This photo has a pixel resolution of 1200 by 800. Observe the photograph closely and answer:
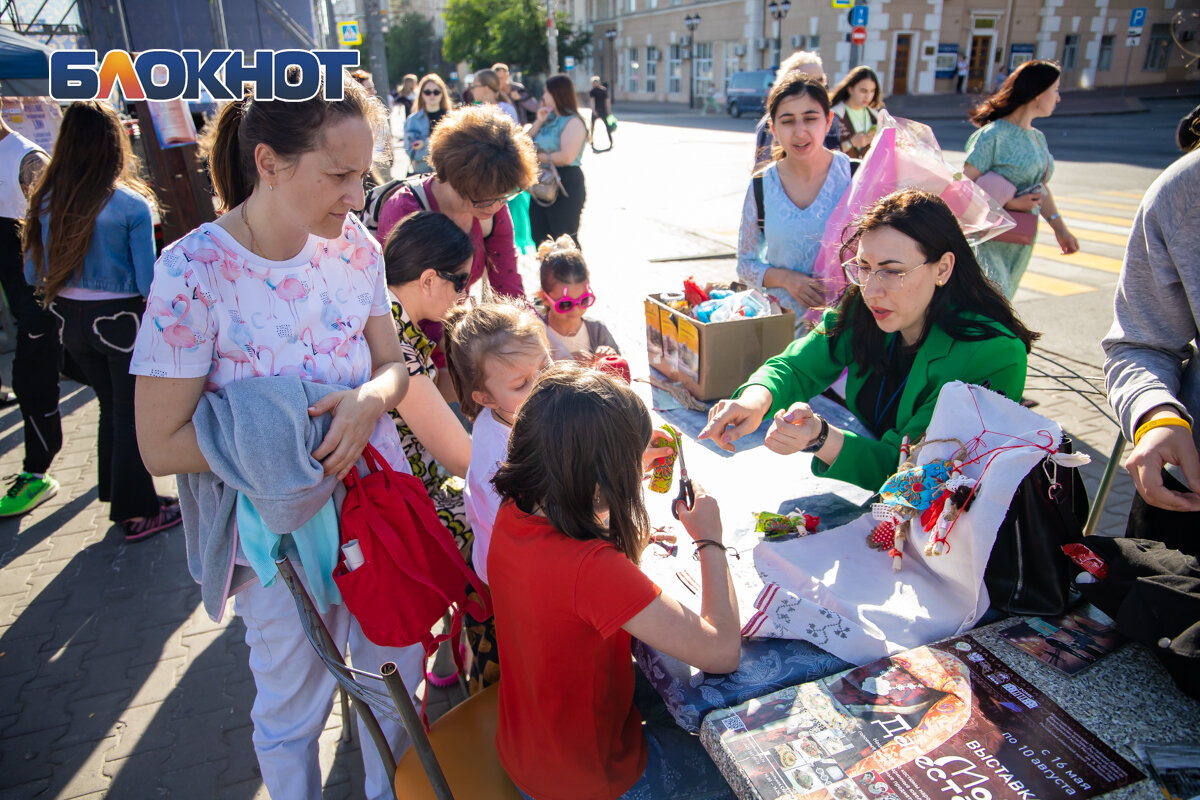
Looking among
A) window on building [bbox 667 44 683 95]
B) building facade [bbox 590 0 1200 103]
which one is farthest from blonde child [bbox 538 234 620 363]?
window on building [bbox 667 44 683 95]

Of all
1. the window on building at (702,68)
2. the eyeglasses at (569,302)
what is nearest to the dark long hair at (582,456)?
the eyeglasses at (569,302)

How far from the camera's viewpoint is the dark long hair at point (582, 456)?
1.41 metres

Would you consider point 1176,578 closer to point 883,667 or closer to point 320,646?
point 883,667

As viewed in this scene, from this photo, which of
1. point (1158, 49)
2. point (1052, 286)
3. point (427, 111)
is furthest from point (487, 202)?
point (1158, 49)

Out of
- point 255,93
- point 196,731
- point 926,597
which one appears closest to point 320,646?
point 255,93

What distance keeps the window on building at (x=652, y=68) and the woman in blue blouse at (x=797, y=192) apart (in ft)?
146

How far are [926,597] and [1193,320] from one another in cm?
90

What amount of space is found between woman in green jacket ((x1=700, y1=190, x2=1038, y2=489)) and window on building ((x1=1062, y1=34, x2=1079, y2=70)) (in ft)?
123

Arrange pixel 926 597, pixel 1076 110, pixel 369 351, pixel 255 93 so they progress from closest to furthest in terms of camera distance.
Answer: pixel 255 93 < pixel 926 597 < pixel 369 351 < pixel 1076 110

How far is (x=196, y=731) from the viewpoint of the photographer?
253 centimetres

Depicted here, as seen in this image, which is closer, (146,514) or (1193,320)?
(1193,320)

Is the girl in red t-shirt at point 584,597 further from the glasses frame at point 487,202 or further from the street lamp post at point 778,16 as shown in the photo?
the street lamp post at point 778,16

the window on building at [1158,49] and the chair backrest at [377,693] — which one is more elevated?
the window on building at [1158,49]

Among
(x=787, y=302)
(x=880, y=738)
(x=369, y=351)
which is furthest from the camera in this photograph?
(x=787, y=302)
